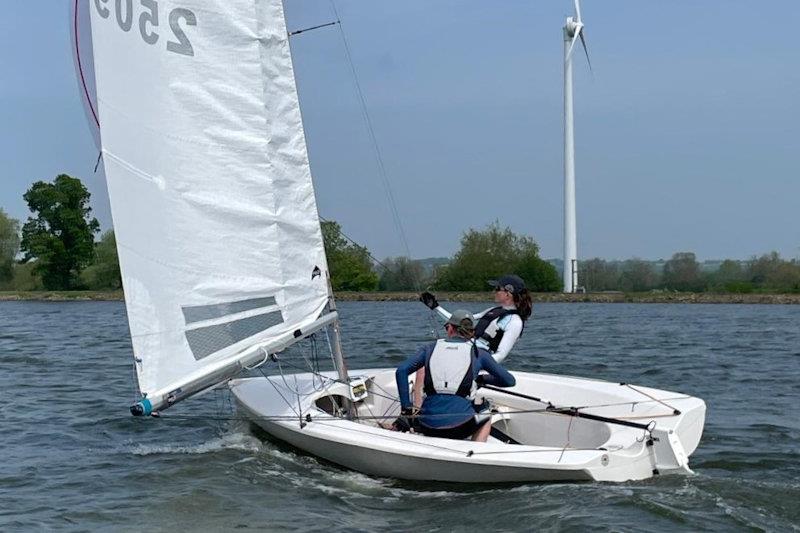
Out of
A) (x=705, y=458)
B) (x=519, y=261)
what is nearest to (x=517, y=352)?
(x=705, y=458)

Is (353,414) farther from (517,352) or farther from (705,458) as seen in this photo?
(517,352)

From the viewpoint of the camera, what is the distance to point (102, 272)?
50062 mm

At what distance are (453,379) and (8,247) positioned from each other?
179ft

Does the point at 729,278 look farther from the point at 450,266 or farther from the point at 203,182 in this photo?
the point at 203,182

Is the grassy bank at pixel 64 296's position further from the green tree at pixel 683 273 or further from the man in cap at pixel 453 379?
the man in cap at pixel 453 379

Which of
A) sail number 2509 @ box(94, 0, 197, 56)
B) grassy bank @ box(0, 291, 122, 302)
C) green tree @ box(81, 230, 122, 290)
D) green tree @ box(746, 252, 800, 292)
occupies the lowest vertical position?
green tree @ box(746, 252, 800, 292)

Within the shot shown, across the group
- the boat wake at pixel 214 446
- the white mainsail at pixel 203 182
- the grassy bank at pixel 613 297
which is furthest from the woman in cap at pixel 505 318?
the grassy bank at pixel 613 297

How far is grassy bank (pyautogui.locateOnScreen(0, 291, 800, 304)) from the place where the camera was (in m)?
47.1

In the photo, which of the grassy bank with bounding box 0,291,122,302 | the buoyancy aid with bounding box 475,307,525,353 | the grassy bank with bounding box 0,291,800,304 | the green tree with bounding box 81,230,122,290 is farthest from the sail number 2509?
the green tree with bounding box 81,230,122,290

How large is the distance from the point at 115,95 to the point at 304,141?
1.41m

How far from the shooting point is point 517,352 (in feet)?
58.5

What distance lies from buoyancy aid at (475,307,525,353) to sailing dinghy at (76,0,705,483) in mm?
558

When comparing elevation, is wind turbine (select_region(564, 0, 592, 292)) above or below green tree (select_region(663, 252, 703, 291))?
above

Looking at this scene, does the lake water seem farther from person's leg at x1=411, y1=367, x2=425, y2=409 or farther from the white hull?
person's leg at x1=411, y1=367, x2=425, y2=409
